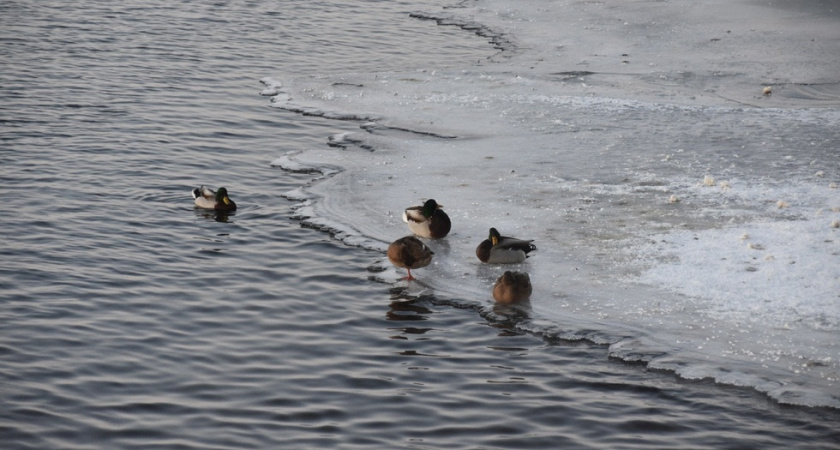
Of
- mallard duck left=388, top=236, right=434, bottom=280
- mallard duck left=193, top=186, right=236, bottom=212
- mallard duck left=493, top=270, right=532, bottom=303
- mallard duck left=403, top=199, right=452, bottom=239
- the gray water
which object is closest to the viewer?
the gray water

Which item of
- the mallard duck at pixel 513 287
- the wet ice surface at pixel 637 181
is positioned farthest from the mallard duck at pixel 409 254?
the mallard duck at pixel 513 287

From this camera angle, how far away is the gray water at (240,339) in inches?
296

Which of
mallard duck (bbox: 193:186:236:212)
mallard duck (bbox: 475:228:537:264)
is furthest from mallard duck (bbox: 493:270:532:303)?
mallard duck (bbox: 193:186:236:212)

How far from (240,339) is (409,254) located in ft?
6.73

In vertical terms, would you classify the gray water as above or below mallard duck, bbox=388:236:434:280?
below

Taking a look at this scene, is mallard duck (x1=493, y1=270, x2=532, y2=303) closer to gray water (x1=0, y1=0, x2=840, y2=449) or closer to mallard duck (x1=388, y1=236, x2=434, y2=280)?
gray water (x1=0, y1=0, x2=840, y2=449)

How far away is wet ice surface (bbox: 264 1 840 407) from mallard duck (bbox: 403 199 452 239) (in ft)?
0.88

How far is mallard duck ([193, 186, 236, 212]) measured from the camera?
12.4 metres

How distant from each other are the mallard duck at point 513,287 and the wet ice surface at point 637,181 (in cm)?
22

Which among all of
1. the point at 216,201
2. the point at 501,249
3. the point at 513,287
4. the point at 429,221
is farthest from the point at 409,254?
the point at 216,201

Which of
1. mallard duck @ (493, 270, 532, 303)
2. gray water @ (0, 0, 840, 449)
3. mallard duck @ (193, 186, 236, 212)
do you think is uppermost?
mallard duck @ (193, 186, 236, 212)

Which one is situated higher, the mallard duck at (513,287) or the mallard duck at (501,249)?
the mallard duck at (501,249)

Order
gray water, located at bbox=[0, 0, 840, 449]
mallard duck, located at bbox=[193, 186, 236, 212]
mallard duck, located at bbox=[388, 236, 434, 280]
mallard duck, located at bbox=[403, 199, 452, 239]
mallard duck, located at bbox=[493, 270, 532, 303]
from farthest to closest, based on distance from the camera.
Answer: mallard duck, located at bbox=[193, 186, 236, 212]
mallard duck, located at bbox=[403, 199, 452, 239]
mallard duck, located at bbox=[388, 236, 434, 280]
mallard duck, located at bbox=[493, 270, 532, 303]
gray water, located at bbox=[0, 0, 840, 449]

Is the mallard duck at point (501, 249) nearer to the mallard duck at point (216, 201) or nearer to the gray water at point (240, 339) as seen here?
the gray water at point (240, 339)
